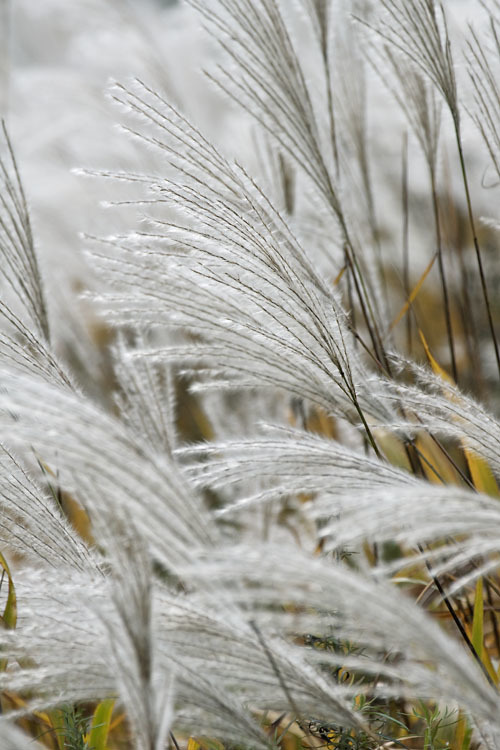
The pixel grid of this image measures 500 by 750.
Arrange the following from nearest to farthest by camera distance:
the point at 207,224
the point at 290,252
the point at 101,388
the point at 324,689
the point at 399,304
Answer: the point at 324,689 → the point at 207,224 → the point at 290,252 → the point at 101,388 → the point at 399,304

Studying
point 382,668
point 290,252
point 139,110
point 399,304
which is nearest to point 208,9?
point 139,110

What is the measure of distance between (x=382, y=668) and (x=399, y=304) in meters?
2.84

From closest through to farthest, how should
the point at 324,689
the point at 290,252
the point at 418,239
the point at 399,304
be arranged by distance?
the point at 324,689, the point at 290,252, the point at 418,239, the point at 399,304

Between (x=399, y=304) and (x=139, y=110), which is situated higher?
(x=139, y=110)

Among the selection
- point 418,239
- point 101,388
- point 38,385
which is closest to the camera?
point 38,385

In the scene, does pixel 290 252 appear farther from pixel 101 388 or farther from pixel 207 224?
pixel 101 388

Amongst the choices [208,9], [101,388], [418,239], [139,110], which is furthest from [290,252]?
[418,239]

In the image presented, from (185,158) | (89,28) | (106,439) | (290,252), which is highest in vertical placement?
(89,28)

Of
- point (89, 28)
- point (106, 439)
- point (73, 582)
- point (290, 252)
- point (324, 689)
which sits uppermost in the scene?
point (89, 28)

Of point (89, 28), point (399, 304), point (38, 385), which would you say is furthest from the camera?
point (399, 304)

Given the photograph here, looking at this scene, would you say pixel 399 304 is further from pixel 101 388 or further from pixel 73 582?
pixel 73 582

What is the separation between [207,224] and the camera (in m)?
0.81

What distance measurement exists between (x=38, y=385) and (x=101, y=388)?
1.95 meters

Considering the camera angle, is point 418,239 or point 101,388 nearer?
point 101,388
